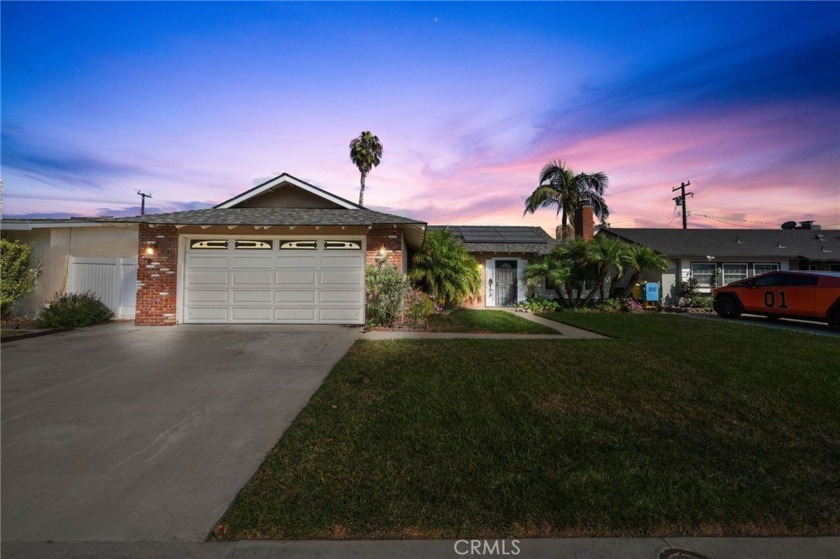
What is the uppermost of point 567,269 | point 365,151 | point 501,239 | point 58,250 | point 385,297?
point 365,151

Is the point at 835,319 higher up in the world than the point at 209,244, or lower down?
lower down

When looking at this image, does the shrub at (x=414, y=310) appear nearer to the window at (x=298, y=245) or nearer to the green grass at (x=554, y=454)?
the window at (x=298, y=245)

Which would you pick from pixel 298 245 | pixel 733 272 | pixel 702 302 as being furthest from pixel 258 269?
pixel 733 272

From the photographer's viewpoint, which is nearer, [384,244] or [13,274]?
[384,244]

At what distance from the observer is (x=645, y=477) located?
9.34 feet

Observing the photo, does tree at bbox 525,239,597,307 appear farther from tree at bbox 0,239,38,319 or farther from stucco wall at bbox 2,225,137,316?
tree at bbox 0,239,38,319

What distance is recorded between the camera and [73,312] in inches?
399

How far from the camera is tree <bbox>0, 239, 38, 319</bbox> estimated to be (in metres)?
10.3

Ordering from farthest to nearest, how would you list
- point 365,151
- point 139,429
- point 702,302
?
point 365,151
point 702,302
point 139,429

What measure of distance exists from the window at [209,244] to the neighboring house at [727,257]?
56.7 feet

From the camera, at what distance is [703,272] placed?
16875mm

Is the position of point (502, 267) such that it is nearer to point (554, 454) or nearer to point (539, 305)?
point (539, 305)

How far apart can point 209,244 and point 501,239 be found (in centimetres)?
1164

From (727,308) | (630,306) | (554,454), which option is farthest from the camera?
(630,306)
